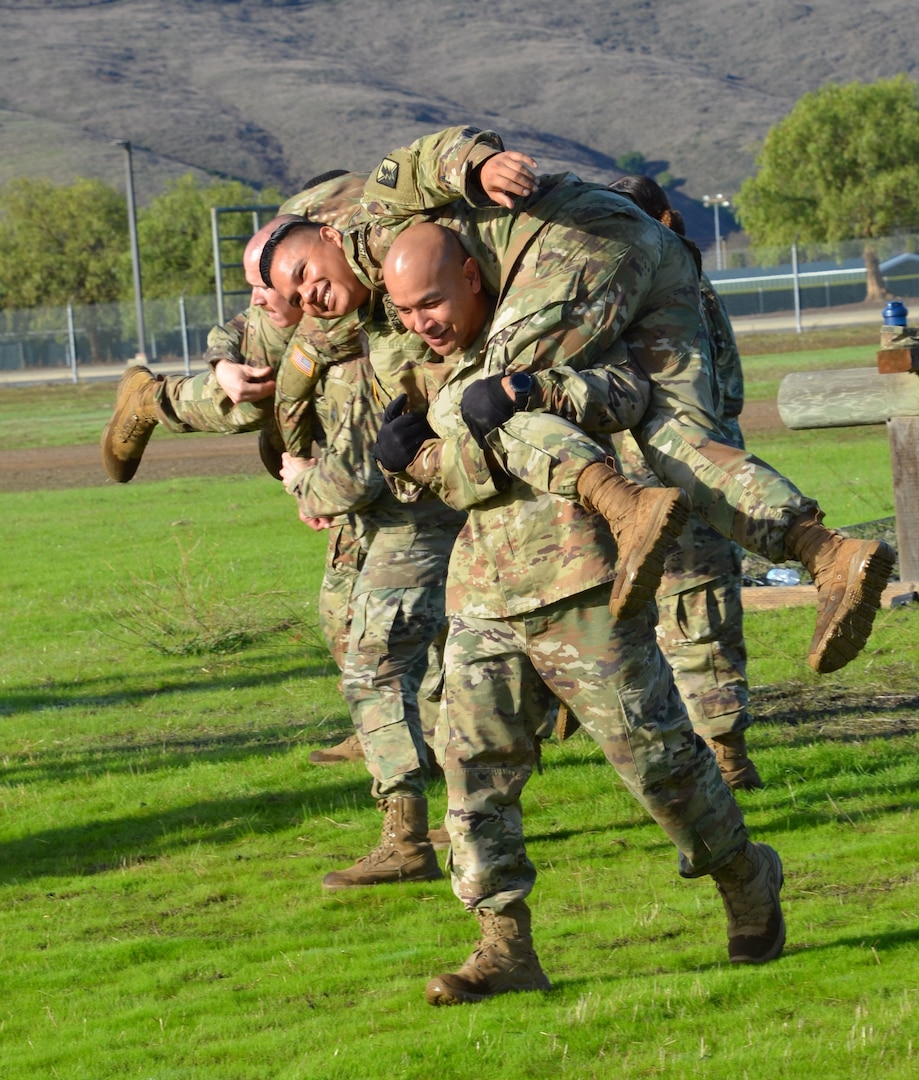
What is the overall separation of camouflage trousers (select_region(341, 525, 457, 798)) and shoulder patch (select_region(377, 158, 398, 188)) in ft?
5.26

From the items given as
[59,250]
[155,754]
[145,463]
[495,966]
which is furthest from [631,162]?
[495,966]

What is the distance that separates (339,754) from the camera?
7.87m

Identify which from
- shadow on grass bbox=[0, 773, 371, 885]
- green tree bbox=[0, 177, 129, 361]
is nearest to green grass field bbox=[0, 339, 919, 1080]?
shadow on grass bbox=[0, 773, 371, 885]

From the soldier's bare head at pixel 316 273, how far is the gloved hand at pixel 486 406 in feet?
4.11

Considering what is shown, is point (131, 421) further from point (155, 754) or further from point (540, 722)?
point (540, 722)

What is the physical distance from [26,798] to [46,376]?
1889 inches

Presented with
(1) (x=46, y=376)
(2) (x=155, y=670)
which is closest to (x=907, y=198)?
(1) (x=46, y=376)

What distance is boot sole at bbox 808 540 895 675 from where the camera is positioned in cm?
391

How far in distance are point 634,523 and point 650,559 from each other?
100 millimetres

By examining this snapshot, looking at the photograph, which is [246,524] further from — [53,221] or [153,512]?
[53,221]

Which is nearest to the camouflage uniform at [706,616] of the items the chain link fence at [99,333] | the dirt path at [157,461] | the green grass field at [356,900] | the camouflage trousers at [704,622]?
the camouflage trousers at [704,622]

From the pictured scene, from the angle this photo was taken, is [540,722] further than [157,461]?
No

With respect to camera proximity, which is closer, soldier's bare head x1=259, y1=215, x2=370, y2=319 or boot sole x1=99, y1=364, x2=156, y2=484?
soldier's bare head x1=259, y1=215, x2=370, y2=319

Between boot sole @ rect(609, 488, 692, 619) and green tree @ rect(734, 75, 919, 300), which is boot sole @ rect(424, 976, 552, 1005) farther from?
green tree @ rect(734, 75, 919, 300)
